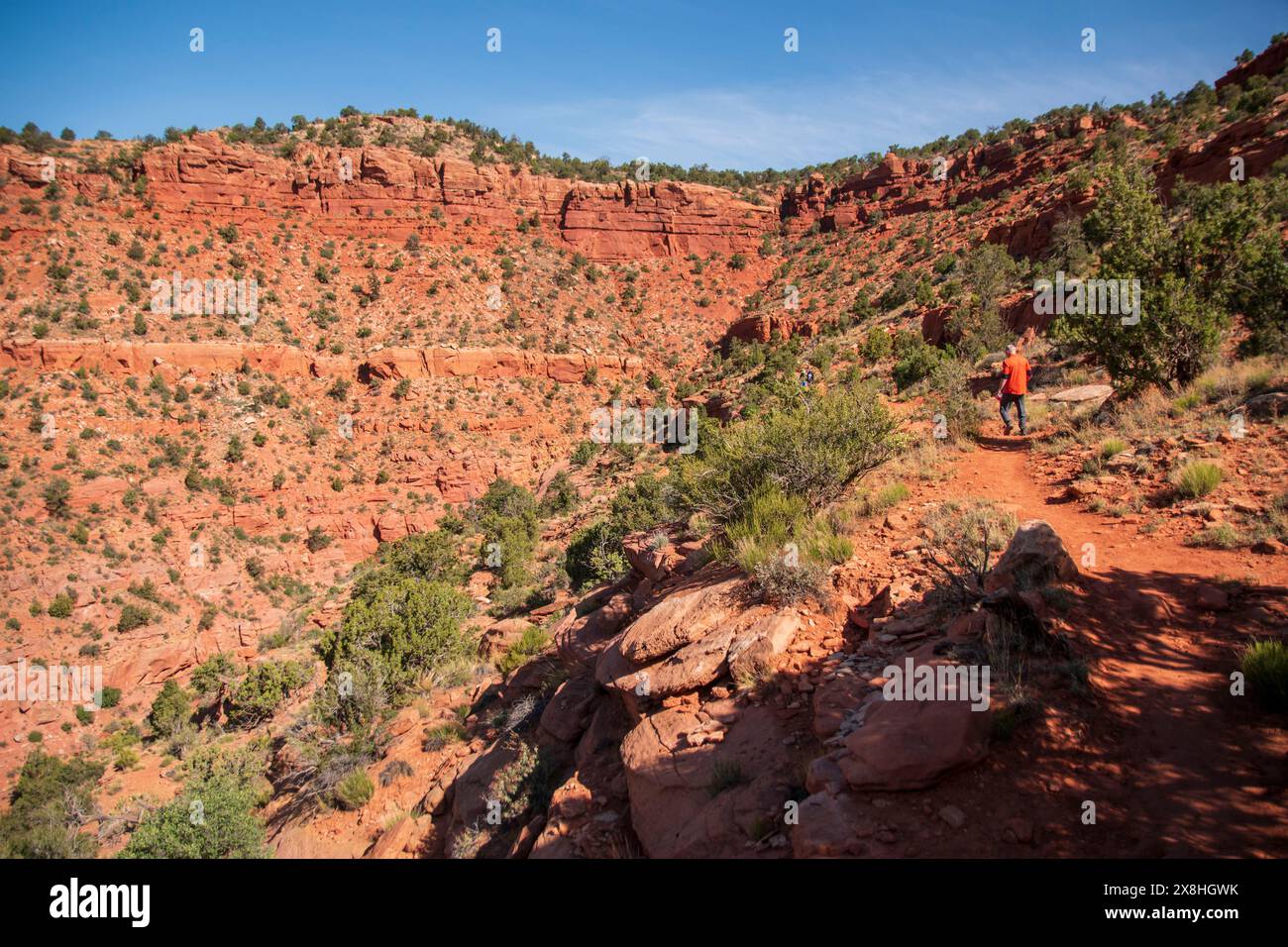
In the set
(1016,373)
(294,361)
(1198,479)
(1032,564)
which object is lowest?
(1032,564)

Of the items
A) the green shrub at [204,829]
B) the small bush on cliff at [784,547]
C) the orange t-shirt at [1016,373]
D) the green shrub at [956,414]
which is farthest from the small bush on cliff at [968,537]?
the green shrub at [204,829]

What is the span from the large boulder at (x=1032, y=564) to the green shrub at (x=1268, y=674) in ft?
3.60

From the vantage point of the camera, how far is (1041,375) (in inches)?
548

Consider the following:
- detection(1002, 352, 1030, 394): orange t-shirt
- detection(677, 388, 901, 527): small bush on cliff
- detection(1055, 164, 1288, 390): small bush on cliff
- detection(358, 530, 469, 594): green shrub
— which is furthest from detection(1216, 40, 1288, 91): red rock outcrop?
detection(358, 530, 469, 594): green shrub

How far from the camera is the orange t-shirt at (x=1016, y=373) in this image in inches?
374

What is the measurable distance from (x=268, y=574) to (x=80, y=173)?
1131 inches

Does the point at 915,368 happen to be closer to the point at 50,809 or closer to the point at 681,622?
the point at 681,622

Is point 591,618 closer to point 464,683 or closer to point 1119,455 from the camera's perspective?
point 464,683

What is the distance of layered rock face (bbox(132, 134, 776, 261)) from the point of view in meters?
37.3

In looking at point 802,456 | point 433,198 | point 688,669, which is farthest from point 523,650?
point 433,198

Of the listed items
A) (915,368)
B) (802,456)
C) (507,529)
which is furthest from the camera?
(507,529)

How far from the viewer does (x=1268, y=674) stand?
3076mm

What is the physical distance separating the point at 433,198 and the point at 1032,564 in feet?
158

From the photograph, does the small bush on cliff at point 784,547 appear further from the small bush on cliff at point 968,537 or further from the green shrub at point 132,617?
the green shrub at point 132,617
